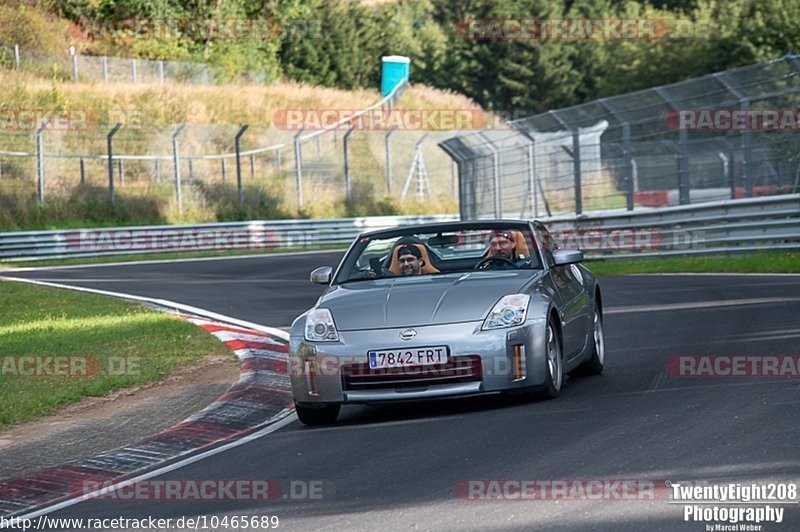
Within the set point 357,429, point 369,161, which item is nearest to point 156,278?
point 357,429

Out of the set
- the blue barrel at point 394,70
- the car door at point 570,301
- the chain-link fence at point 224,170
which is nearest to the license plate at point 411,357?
the car door at point 570,301

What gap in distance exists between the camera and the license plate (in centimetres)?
816

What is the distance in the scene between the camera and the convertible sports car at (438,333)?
26.8 ft

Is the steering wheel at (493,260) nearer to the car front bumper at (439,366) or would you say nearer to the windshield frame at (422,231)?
the windshield frame at (422,231)

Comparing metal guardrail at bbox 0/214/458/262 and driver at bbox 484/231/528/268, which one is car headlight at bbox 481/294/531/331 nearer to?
driver at bbox 484/231/528/268

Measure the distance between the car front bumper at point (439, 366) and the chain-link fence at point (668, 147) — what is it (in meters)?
13.0

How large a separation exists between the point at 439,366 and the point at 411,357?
18 centimetres

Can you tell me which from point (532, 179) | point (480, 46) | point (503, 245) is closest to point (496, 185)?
point (532, 179)

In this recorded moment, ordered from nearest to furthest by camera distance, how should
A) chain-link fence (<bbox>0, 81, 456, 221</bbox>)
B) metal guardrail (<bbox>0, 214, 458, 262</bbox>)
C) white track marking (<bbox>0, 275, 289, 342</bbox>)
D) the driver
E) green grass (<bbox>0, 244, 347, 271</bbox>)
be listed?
the driver → white track marking (<bbox>0, 275, 289, 342</bbox>) → green grass (<bbox>0, 244, 347, 271</bbox>) → metal guardrail (<bbox>0, 214, 458, 262</bbox>) → chain-link fence (<bbox>0, 81, 456, 221</bbox>)

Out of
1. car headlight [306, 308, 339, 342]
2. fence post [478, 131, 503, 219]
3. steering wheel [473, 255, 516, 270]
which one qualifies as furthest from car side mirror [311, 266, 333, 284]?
fence post [478, 131, 503, 219]

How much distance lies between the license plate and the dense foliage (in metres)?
48.3

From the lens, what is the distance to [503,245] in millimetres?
9625

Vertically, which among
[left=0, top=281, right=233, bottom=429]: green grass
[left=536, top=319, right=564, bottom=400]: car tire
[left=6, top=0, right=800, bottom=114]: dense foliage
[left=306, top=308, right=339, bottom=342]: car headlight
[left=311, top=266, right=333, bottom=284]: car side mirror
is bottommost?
[left=0, top=281, right=233, bottom=429]: green grass

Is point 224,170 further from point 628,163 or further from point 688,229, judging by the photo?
Answer: point 688,229
